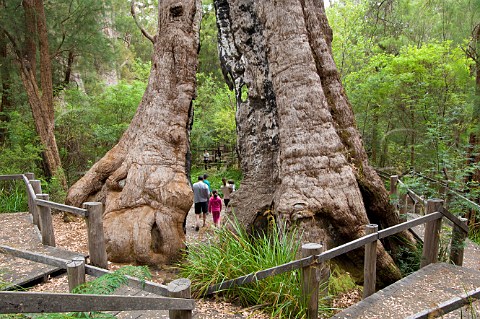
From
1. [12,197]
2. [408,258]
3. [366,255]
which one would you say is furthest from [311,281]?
[12,197]

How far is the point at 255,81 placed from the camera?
6480 mm

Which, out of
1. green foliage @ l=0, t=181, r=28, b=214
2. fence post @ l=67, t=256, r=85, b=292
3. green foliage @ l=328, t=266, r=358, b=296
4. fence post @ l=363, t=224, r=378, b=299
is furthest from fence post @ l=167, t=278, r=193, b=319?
green foliage @ l=0, t=181, r=28, b=214

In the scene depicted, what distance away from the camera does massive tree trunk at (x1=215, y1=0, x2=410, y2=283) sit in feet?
15.8

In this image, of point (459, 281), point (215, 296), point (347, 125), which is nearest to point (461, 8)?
point (347, 125)

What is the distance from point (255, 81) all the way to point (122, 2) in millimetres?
20083

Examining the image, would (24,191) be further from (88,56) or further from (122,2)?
(122,2)

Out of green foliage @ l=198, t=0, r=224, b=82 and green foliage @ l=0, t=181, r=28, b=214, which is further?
green foliage @ l=198, t=0, r=224, b=82

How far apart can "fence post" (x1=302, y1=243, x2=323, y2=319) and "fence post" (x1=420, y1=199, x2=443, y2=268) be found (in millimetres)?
2237

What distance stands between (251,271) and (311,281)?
0.88m

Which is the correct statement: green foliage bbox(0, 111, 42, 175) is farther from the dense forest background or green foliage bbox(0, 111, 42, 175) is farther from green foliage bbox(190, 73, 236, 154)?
green foliage bbox(190, 73, 236, 154)

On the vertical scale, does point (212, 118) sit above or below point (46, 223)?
above

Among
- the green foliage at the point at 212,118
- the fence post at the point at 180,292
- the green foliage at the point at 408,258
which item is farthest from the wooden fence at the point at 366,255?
the green foliage at the point at 212,118

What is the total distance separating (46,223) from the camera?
18.9 feet

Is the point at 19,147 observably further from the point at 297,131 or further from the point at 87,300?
the point at 87,300
